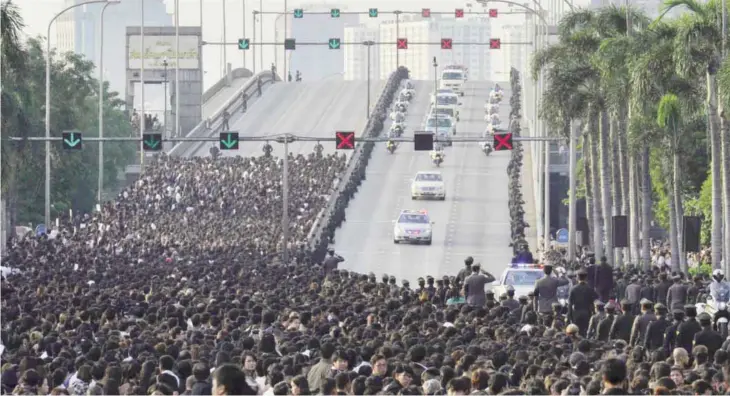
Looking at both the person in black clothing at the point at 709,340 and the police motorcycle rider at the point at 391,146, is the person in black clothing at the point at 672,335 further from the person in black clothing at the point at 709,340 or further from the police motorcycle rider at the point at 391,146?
the police motorcycle rider at the point at 391,146

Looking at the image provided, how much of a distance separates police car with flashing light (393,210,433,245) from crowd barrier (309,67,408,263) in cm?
234

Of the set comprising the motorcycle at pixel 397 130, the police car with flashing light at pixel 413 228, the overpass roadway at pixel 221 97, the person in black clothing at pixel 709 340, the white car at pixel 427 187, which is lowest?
the person in black clothing at pixel 709 340

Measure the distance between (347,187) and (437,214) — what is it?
4.12 m

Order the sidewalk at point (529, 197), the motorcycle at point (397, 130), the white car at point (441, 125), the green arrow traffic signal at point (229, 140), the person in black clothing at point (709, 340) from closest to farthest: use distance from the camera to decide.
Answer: the person in black clothing at point (709, 340) < the green arrow traffic signal at point (229, 140) < the sidewalk at point (529, 197) < the white car at point (441, 125) < the motorcycle at point (397, 130)

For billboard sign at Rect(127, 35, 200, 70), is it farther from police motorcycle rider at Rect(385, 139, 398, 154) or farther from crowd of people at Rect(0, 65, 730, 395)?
crowd of people at Rect(0, 65, 730, 395)

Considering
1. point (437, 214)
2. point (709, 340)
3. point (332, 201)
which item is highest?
point (332, 201)

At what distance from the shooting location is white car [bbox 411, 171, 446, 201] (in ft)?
272

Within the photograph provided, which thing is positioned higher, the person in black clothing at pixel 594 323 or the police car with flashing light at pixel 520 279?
the police car with flashing light at pixel 520 279

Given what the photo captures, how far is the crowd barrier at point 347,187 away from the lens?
65.9 metres

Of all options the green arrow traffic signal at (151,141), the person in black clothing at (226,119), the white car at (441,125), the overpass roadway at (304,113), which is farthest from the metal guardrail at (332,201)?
the person in black clothing at (226,119)

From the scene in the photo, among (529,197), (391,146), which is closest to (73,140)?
(529,197)

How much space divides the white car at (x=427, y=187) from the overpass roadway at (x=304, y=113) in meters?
12.8

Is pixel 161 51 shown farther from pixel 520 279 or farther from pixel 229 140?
pixel 520 279

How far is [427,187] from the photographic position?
82938mm
